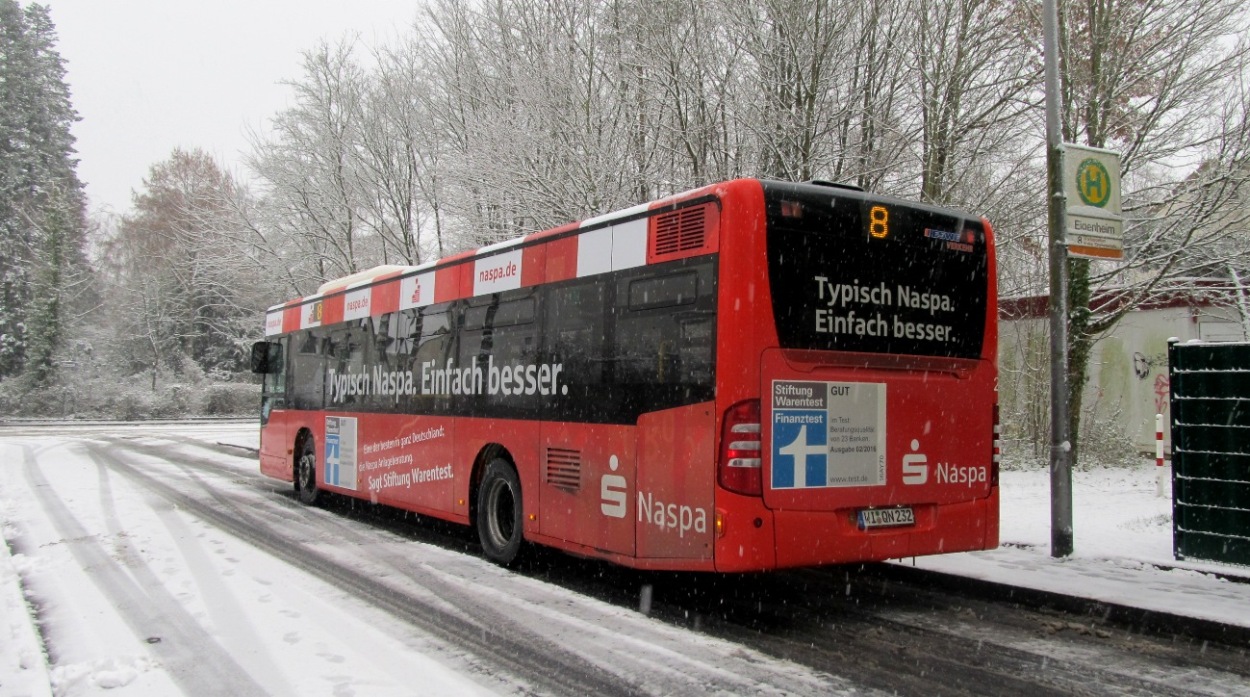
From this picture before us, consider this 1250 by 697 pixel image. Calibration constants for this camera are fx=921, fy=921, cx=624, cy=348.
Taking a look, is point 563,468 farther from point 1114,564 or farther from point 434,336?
point 1114,564

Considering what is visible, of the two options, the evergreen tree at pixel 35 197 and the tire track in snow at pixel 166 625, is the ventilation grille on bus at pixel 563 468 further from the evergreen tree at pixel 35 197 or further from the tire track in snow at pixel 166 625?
the evergreen tree at pixel 35 197

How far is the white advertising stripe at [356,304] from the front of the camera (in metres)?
12.1

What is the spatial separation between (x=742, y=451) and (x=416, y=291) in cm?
591

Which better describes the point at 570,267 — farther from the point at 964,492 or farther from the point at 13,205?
the point at 13,205

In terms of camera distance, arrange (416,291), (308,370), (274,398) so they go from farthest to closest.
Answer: (274,398), (308,370), (416,291)

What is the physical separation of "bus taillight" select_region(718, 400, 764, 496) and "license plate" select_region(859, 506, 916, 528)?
36.9 inches

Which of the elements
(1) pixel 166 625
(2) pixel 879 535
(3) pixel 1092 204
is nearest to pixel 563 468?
(2) pixel 879 535

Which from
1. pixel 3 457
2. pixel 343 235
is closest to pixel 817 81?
pixel 343 235

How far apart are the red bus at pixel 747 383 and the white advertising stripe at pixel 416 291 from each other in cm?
165

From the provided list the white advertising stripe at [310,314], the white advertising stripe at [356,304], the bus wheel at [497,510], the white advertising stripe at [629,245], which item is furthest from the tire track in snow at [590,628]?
the white advertising stripe at [310,314]

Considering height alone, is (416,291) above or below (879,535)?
above

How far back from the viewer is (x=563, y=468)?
307 inches

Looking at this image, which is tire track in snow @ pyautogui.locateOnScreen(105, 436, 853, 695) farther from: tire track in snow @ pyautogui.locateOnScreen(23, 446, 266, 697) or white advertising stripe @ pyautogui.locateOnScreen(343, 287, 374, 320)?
white advertising stripe @ pyautogui.locateOnScreen(343, 287, 374, 320)

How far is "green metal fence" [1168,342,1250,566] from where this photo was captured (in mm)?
7395
